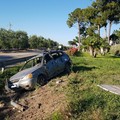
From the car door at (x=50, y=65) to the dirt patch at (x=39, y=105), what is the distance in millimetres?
2561

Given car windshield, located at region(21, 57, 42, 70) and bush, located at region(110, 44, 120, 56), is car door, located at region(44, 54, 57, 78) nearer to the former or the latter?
car windshield, located at region(21, 57, 42, 70)

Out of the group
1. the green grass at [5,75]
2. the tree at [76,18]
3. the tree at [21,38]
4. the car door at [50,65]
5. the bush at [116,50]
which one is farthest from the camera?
the tree at [21,38]

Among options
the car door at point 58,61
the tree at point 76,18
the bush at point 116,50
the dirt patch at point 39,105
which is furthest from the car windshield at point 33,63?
the tree at point 76,18

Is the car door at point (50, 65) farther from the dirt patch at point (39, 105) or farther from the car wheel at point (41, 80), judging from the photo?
the dirt patch at point (39, 105)

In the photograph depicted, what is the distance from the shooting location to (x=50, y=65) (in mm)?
14992

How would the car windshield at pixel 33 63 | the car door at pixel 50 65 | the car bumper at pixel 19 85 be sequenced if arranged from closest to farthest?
the car bumper at pixel 19 85 < the car door at pixel 50 65 < the car windshield at pixel 33 63

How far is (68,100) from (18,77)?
4539mm

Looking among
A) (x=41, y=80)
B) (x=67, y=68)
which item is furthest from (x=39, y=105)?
(x=67, y=68)

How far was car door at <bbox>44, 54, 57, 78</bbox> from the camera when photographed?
1461 cm

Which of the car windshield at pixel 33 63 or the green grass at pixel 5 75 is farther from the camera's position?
the car windshield at pixel 33 63

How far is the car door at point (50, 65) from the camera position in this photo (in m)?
14.6

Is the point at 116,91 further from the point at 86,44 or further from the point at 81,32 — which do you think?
the point at 81,32

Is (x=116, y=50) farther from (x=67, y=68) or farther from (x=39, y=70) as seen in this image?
(x=39, y=70)

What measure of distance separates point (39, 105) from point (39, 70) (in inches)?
166
